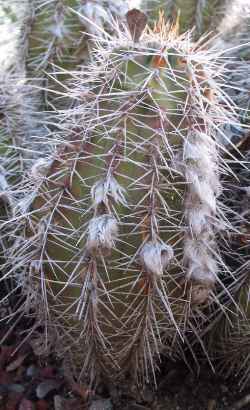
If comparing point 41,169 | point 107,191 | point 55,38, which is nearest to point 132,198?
point 107,191

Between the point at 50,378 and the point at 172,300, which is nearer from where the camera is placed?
the point at 172,300

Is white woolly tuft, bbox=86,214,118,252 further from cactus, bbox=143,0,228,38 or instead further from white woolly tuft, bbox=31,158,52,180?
cactus, bbox=143,0,228,38

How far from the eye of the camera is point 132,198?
3.42 ft

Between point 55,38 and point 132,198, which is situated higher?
point 55,38

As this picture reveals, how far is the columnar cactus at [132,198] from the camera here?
1.02m

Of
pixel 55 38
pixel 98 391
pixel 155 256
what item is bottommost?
pixel 98 391

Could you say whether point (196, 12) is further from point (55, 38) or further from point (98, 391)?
point (98, 391)

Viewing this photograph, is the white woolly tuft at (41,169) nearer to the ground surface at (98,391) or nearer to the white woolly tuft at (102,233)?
the white woolly tuft at (102,233)

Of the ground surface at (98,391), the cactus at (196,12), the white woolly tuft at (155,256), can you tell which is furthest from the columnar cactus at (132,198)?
the cactus at (196,12)

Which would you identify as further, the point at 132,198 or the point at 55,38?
A: the point at 55,38

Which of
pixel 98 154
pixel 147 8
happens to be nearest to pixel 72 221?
pixel 98 154

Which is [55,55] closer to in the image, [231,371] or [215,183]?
[215,183]

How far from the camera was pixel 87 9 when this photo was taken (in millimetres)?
1590

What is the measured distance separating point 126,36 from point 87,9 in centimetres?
55
